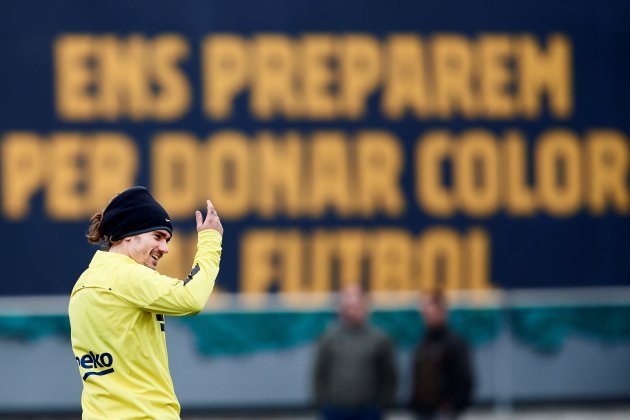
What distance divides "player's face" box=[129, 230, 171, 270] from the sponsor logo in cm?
33

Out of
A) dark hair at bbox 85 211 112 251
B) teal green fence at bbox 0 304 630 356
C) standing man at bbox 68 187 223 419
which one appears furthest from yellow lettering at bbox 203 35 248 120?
standing man at bbox 68 187 223 419

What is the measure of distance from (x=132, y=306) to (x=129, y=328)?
7cm

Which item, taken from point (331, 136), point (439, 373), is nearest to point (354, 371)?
point (439, 373)

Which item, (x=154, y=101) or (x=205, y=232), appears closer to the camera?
(x=205, y=232)

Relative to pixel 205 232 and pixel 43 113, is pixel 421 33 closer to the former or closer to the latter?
pixel 43 113

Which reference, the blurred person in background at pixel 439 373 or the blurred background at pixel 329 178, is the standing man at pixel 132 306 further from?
the blurred background at pixel 329 178

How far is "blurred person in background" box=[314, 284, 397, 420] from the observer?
A: 9.03 m

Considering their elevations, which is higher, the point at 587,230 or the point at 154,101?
the point at 154,101

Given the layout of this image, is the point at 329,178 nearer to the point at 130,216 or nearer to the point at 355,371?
the point at 355,371

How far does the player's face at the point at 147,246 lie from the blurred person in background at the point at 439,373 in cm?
501

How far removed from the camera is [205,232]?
4293mm

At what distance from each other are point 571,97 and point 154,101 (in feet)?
12.7

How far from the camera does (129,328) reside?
4219mm

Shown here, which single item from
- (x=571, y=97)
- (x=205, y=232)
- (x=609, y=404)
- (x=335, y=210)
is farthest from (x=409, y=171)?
(x=205, y=232)
